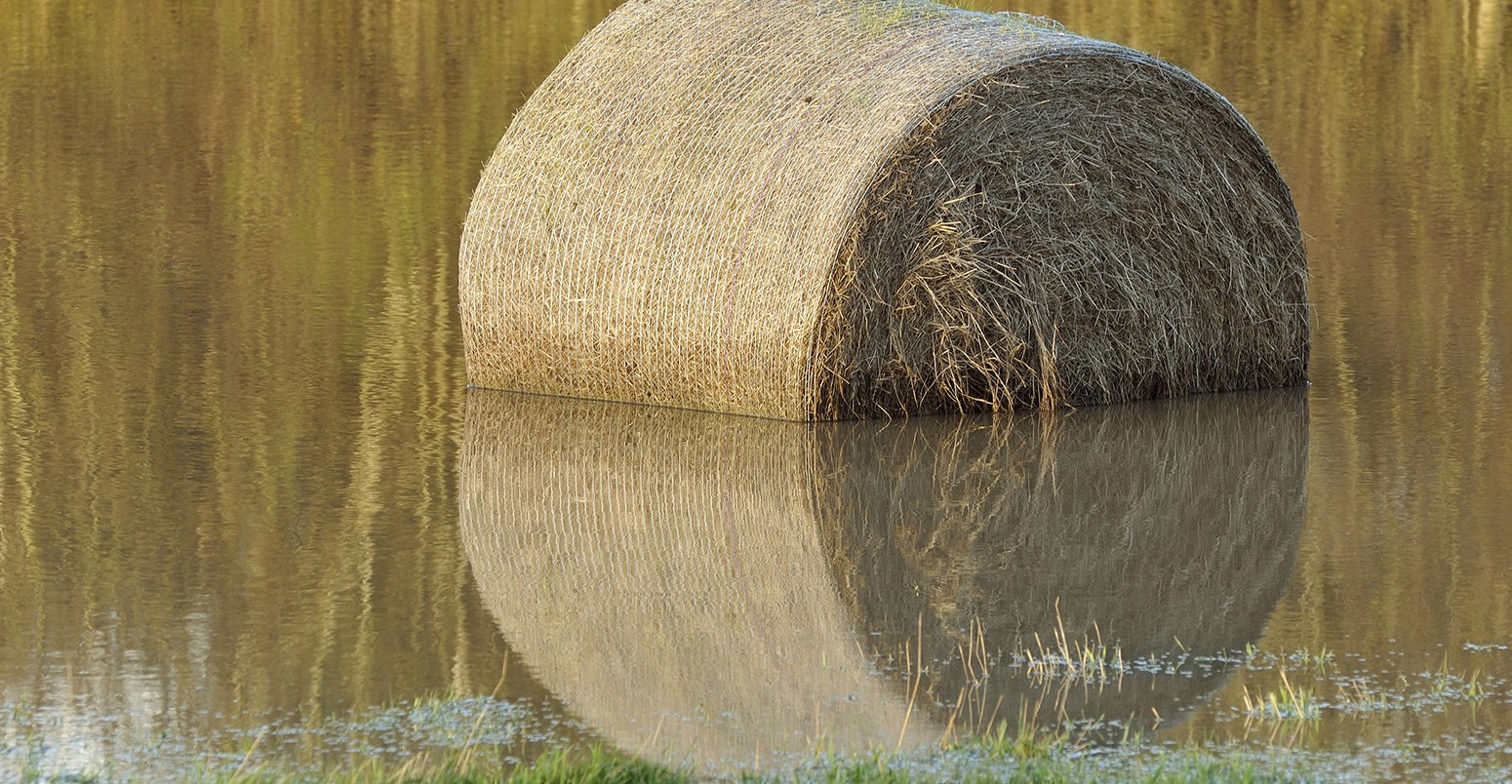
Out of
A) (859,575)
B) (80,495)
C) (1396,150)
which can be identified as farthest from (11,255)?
(1396,150)

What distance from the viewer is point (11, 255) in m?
14.1

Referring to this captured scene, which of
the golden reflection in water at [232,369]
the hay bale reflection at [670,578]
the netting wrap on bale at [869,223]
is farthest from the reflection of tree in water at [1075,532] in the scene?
the golden reflection in water at [232,369]

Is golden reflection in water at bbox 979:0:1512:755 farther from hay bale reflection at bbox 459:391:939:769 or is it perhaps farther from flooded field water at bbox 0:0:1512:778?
hay bale reflection at bbox 459:391:939:769

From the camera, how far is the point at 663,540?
7.81 metres

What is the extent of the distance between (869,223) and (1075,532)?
2.32 meters

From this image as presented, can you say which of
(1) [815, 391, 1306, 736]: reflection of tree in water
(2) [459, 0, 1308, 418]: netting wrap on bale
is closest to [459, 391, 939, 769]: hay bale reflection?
(1) [815, 391, 1306, 736]: reflection of tree in water

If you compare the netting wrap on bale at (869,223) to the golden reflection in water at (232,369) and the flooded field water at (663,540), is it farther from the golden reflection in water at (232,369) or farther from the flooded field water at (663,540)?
the golden reflection in water at (232,369)

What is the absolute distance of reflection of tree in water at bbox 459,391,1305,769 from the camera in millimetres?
6020

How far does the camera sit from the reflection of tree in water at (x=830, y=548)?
19.7ft

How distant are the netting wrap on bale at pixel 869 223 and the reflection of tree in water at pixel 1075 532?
38cm

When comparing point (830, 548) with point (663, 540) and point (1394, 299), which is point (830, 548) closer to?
point (663, 540)

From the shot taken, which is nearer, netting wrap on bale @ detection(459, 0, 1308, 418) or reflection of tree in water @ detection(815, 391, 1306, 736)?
reflection of tree in water @ detection(815, 391, 1306, 736)

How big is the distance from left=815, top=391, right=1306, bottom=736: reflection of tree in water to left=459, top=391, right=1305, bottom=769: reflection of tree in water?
0.02 metres

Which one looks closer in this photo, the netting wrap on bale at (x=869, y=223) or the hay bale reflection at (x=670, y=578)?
the hay bale reflection at (x=670, y=578)
